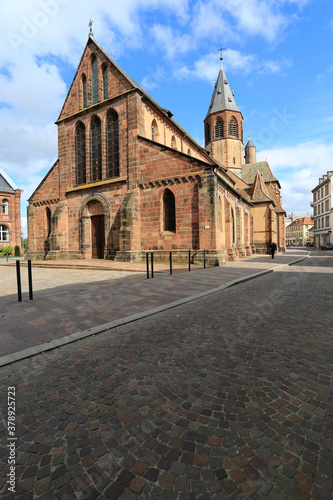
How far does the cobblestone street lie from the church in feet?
33.4

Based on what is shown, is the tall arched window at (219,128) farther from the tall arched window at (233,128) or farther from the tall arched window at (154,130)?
the tall arched window at (154,130)

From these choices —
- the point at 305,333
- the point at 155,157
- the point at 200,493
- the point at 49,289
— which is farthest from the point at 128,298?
the point at 155,157

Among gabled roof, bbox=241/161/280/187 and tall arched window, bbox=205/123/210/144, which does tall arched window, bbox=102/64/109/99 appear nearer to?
tall arched window, bbox=205/123/210/144

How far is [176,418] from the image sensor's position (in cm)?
193

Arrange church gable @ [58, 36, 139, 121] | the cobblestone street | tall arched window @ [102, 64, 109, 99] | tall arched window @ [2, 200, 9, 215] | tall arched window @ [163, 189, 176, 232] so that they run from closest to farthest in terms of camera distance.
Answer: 1. the cobblestone street
2. tall arched window @ [163, 189, 176, 232]
3. church gable @ [58, 36, 139, 121]
4. tall arched window @ [102, 64, 109, 99]
5. tall arched window @ [2, 200, 9, 215]

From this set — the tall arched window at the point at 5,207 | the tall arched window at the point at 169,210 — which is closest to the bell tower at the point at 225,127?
the tall arched window at the point at 169,210

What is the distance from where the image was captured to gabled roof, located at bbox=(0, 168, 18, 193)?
39.4 m

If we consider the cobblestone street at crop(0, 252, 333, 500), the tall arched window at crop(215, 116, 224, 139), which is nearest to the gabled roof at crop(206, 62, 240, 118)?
the tall arched window at crop(215, 116, 224, 139)

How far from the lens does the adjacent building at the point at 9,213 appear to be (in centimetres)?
3872

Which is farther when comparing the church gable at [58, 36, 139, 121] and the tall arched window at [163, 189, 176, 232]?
the church gable at [58, 36, 139, 121]

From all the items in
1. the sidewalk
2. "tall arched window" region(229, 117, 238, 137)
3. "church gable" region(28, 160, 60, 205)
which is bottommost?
the sidewalk

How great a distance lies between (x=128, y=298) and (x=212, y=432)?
4465 mm

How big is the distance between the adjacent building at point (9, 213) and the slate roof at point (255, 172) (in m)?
37.7

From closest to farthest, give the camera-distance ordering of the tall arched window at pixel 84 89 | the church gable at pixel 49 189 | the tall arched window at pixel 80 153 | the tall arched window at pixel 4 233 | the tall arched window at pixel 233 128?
the tall arched window at pixel 84 89 → the tall arched window at pixel 80 153 → the church gable at pixel 49 189 → the tall arched window at pixel 233 128 → the tall arched window at pixel 4 233
